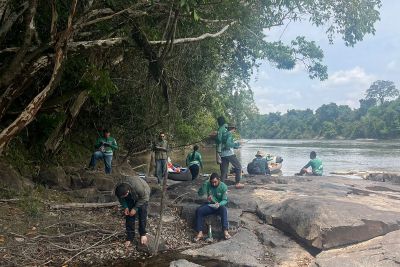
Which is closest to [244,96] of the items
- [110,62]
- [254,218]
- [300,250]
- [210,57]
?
[210,57]

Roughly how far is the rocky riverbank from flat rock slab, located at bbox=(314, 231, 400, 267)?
14 mm

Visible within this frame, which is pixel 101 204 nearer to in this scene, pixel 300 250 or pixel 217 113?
pixel 300 250

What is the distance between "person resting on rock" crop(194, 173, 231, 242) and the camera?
304 inches

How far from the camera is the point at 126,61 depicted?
39.1 ft

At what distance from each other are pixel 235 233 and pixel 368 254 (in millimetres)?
2359

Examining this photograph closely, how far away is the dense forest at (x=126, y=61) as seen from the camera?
6684 mm

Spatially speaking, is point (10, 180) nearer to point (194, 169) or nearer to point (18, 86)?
point (18, 86)

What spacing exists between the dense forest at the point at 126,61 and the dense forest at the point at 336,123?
30.0 m

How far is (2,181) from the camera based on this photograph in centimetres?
827

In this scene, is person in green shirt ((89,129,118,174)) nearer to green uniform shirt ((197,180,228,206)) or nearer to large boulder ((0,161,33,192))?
large boulder ((0,161,33,192))

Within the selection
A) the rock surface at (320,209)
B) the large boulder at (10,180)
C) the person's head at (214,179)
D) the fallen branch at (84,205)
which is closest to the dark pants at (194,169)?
the rock surface at (320,209)

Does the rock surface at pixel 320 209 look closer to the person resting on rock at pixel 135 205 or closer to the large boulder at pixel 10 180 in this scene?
the person resting on rock at pixel 135 205

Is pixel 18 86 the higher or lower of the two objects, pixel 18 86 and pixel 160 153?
the higher

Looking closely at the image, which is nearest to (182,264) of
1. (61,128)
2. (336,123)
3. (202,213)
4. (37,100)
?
(202,213)
